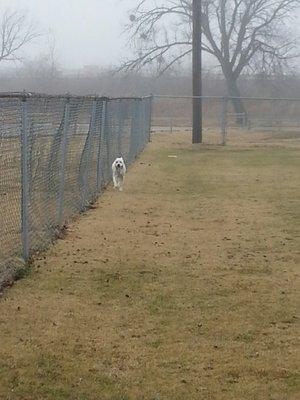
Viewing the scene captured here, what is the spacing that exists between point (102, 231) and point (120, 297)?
2826 millimetres

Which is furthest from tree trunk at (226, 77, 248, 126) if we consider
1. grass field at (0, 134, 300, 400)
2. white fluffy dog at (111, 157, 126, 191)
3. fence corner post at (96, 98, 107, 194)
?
grass field at (0, 134, 300, 400)

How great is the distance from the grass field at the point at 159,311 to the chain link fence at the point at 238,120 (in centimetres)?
1775

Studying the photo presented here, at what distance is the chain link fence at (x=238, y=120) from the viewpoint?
30.9 metres

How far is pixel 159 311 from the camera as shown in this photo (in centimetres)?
559

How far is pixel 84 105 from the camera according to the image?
414 inches

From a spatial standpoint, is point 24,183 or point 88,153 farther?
point 88,153

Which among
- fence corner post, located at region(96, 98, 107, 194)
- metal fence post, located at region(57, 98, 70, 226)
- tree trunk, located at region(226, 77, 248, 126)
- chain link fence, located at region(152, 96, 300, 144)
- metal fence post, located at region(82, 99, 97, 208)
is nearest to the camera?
metal fence post, located at region(57, 98, 70, 226)

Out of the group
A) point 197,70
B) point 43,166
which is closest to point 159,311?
point 43,166

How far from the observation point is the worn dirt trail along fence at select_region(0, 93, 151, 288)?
21.5 feet

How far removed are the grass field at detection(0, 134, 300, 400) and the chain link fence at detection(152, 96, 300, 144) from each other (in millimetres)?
17751

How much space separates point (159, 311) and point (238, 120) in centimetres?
3828

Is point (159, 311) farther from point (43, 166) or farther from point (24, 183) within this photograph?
point (43, 166)

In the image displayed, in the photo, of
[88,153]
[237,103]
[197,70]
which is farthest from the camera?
[237,103]

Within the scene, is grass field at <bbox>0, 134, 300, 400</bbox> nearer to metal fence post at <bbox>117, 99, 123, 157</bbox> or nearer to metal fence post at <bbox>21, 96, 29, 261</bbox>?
metal fence post at <bbox>21, 96, 29, 261</bbox>
